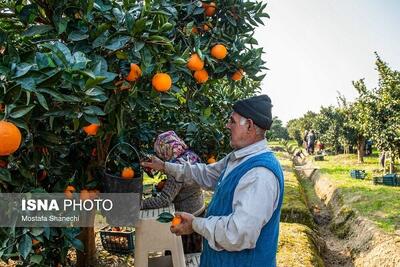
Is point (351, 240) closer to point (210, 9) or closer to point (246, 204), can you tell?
point (210, 9)

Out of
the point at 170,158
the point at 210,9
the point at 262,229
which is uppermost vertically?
the point at 210,9

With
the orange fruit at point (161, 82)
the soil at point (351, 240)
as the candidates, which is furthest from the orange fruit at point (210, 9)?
the soil at point (351, 240)

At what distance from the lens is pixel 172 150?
299 centimetres

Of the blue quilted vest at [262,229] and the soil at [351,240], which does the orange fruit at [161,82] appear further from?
the soil at [351,240]

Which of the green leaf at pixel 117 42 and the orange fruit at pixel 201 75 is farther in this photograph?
the orange fruit at pixel 201 75

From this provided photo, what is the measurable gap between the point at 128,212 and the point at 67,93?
1141mm

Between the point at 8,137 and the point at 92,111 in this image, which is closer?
the point at 8,137

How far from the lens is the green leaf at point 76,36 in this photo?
1.94 metres

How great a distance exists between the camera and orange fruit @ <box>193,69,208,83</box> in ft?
8.59

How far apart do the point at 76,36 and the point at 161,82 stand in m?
0.51

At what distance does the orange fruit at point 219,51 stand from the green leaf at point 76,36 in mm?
1005

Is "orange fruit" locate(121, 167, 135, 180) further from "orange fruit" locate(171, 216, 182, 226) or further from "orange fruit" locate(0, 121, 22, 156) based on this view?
"orange fruit" locate(0, 121, 22, 156)

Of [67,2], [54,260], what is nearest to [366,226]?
[54,260]

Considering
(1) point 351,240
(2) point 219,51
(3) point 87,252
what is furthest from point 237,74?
(1) point 351,240
